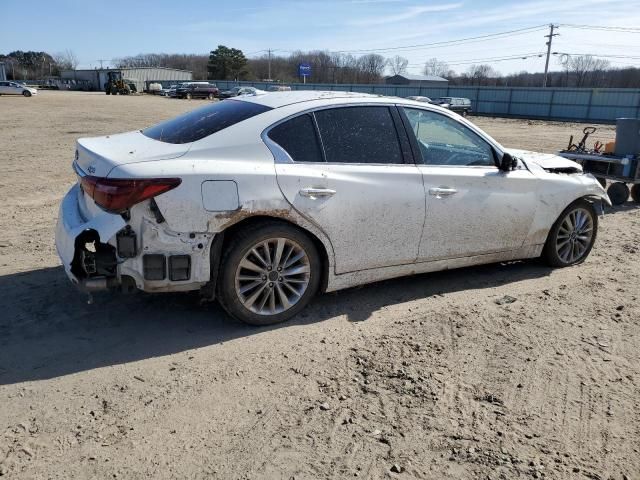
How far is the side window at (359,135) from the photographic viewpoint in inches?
164

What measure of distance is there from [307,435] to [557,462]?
1.26 m

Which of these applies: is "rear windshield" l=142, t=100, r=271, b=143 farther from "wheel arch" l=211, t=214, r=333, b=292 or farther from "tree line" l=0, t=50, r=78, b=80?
"tree line" l=0, t=50, r=78, b=80

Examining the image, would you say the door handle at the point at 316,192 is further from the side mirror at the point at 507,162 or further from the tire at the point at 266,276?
the side mirror at the point at 507,162

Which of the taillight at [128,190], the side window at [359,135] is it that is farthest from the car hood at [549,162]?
the taillight at [128,190]

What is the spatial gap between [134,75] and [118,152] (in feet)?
352

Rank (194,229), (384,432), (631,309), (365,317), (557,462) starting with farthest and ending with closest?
(631,309) < (365,317) < (194,229) < (384,432) < (557,462)

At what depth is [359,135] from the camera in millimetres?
4305

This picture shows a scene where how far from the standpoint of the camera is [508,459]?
2691 mm

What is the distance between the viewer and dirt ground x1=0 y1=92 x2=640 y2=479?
8.74 feet

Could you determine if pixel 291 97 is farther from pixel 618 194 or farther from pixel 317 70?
pixel 317 70

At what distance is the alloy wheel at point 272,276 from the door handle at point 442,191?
1221 millimetres

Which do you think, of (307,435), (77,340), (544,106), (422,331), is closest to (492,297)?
(422,331)

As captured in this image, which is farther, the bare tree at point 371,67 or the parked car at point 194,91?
the bare tree at point 371,67

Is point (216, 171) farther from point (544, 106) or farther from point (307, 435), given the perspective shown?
point (544, 106)
